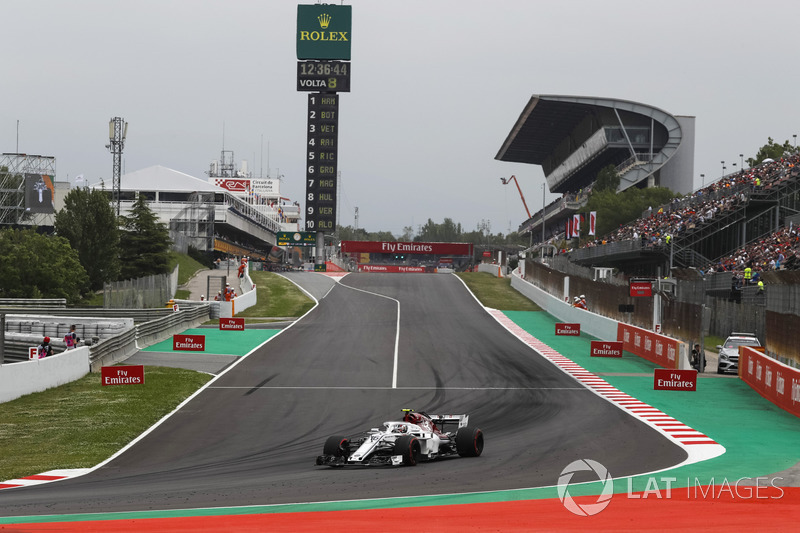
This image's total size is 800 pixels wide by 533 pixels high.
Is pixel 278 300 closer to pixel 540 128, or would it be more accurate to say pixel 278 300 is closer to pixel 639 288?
pixel 639 288

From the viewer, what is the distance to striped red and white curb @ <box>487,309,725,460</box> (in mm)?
19938

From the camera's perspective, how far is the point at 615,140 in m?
113

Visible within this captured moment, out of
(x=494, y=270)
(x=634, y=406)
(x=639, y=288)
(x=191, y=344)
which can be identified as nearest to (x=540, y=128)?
(x=494, y=270)

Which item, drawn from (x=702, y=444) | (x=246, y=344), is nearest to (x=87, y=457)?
(x=702, y=444)

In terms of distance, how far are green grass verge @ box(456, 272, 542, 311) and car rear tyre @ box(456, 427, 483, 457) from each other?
44.1m

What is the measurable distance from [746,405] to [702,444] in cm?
730

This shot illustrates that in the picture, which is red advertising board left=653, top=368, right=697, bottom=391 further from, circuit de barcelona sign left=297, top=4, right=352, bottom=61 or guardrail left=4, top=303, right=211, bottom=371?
circuit de barcelona sign left=297, top=4, right=352, bottom=61

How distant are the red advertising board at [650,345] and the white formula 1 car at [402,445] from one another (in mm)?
18489

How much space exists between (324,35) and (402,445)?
9718 cm

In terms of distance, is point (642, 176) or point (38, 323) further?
point (642, 176)

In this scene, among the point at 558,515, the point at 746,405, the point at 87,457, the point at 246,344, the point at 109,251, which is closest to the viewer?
the point at 558,515

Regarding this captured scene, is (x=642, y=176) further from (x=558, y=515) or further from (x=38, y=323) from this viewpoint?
(x=558, y=515)

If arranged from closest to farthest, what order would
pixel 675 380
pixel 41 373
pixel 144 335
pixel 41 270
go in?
pixel 41 373
pixel 675 380
pixel 144 335
pixel 41 270

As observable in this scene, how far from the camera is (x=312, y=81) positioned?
106 m
